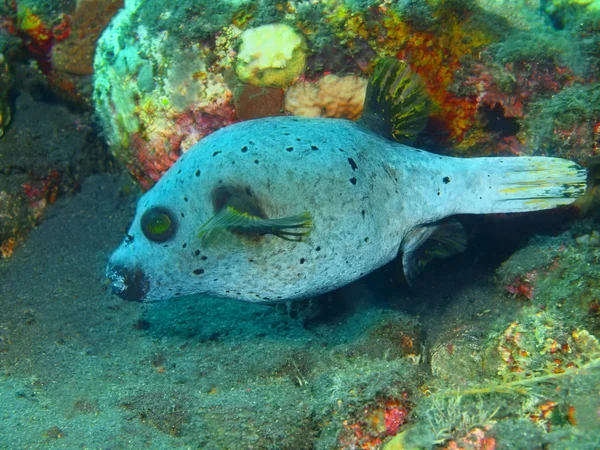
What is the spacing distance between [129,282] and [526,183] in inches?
115

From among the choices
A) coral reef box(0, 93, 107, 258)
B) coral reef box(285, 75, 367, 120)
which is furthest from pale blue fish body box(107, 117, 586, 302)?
coral reef box(0, 93, 107, 258)

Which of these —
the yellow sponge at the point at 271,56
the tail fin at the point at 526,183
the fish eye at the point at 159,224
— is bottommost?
the tail fin at the point at 526,183

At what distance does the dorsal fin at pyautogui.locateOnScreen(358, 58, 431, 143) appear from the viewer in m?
3.25

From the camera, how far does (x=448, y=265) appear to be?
4.69 meters

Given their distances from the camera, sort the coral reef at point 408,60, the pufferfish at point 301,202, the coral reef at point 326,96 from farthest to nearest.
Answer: the coral reef at point 326,96, the coral reef at point 408,60, the pufferfish at point 301,202

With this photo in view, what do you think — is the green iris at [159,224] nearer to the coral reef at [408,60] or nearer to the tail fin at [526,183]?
the coral reef at [408,60]

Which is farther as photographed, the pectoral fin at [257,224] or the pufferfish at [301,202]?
the pufferfish at [301,202]

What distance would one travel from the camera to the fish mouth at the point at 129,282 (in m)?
2.90

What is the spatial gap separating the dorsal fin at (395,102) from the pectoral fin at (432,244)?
0.77 metres

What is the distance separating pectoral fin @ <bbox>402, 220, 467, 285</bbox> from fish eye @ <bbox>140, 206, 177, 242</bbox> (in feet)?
5.77

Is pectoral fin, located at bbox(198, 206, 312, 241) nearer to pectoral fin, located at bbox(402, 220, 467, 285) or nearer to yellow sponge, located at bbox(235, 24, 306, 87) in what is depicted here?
pectoral fin, located at bbox(402, 220, 467, 285)

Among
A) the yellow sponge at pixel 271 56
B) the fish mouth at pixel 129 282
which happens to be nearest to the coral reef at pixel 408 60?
the yellow sponge at pixel 271 56

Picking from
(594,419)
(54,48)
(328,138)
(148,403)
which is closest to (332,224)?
(328,138)

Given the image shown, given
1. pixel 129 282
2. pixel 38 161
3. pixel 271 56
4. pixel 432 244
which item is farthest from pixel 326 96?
pixel 38 161
